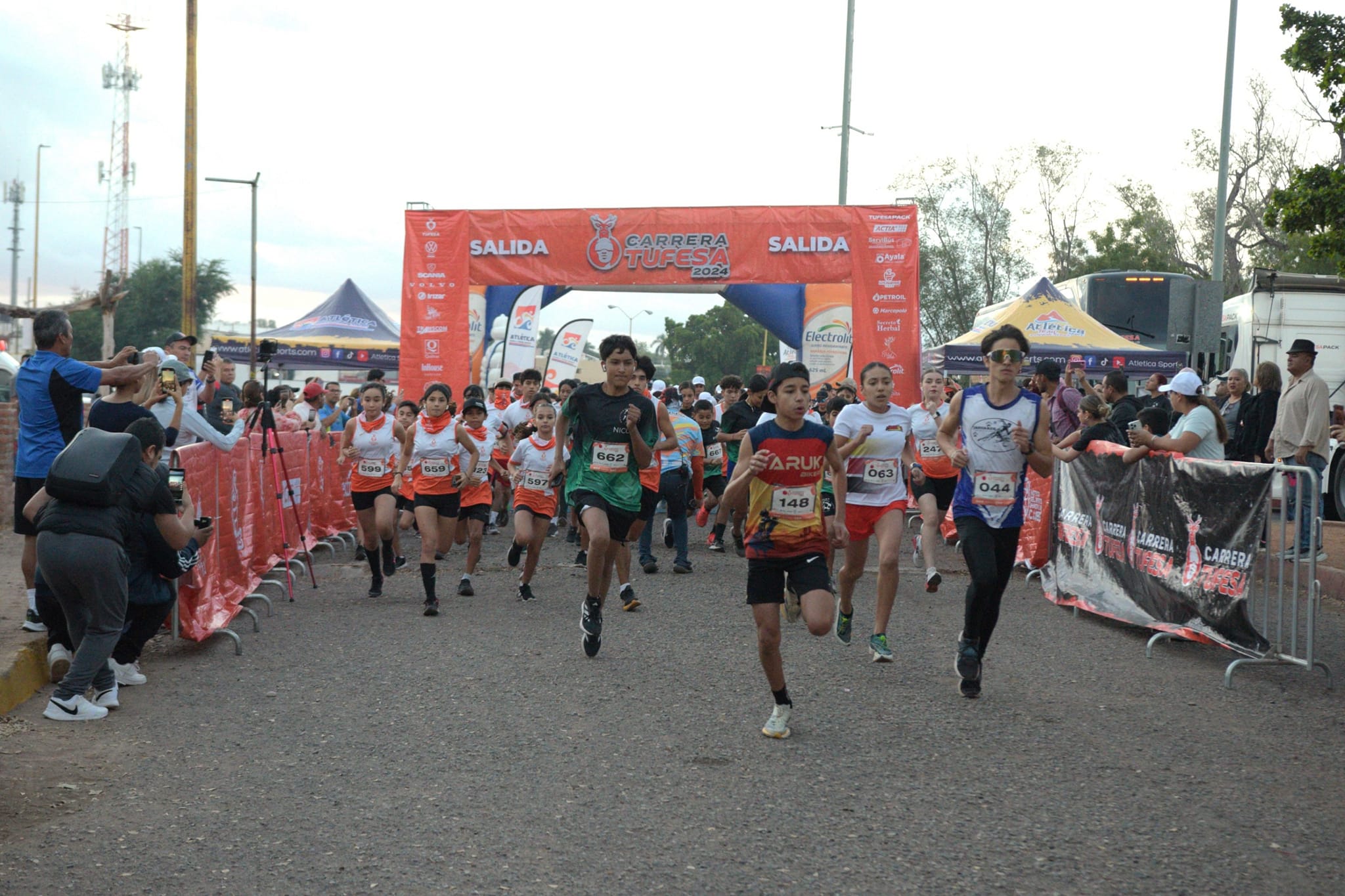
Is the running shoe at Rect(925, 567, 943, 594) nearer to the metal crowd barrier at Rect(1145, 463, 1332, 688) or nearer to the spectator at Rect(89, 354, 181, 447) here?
the metal crowd barrier at Rect(1145, 463, 1332, 688)

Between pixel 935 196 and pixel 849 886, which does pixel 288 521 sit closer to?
pixel 849 886

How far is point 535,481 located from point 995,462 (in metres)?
4.88

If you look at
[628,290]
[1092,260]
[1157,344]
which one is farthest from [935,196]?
[628,290]

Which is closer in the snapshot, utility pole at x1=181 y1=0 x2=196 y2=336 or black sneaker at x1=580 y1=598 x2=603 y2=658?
black sneaker at x1=580 y1=598 x2=603 y2=658

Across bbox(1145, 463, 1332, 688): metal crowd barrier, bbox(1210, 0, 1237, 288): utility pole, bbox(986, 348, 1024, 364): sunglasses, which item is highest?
bbox(1210, 0, 1237, 288): utility pole

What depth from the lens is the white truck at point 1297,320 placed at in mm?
19422

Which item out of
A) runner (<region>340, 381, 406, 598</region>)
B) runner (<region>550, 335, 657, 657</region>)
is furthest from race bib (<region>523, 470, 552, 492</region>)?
runner (<region>550, 335, 657, 657</region>)

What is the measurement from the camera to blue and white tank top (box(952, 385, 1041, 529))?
7141 mm

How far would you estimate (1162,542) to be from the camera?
9148 mm

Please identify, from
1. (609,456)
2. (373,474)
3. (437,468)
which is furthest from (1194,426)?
(373,474)

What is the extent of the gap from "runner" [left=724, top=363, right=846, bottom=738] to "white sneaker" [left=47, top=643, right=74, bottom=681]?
3.68 meters

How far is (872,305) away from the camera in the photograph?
19.6 metres

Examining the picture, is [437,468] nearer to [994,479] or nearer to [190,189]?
[994,479]

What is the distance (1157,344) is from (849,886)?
73.8ft
